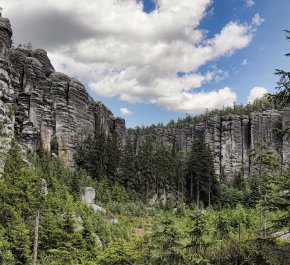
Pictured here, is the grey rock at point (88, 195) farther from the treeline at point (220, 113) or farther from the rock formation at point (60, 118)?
the treeline at point (220, 113)

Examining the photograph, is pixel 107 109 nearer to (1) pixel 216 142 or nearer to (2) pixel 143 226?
(1) pixel 216 142

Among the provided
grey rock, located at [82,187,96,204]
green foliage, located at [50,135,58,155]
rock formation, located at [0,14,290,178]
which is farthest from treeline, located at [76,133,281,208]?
grey rock, located at [82,187,96,204]

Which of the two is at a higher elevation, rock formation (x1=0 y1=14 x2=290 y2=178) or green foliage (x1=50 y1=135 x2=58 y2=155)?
rock formation (x1=0 y1=14 x2=290 y2=178)

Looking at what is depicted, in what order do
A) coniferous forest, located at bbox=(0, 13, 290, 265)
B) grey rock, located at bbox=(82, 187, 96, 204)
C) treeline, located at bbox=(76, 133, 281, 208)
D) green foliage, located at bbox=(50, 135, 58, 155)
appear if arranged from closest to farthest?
coniferous forest, located at bbox=(0, 13, 290, 265) < grey rock, located at bbox=(82, 187, 96, 204) < treeline, located at bbox=(76, 133, 281, 208) < green foliage, located at bbox=(50, 135, 58, 155)

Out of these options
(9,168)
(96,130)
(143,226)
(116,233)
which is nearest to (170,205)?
(143,226)

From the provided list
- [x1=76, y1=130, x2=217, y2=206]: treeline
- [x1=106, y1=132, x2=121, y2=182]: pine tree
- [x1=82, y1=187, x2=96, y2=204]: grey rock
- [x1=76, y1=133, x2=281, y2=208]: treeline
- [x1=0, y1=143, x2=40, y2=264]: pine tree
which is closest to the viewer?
[x1=0, y1=143, x2=40, y2=264]: pine tree

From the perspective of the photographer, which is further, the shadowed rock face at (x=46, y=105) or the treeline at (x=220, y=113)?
the treeline at (x=220, y=113)

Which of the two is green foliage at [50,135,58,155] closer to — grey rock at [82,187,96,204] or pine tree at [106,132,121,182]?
pine tree at [106,132,121,182]

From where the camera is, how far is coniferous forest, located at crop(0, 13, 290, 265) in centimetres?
1491

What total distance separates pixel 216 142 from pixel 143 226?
207 ft

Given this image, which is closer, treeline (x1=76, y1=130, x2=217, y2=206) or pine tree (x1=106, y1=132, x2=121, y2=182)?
pine tree (x1=106, y1=132, x2=121, y2=182)

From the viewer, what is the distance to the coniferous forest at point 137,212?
1491cm

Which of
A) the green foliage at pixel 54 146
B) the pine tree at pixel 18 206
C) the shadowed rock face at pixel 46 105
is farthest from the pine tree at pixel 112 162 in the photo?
the pine tree at pixel 18 206

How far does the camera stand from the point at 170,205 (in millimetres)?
56156
